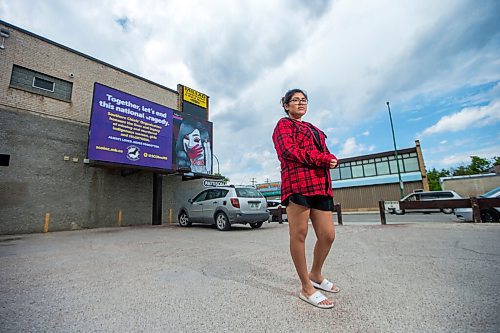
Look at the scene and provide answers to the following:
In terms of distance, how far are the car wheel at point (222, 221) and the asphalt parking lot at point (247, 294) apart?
429 centimetres

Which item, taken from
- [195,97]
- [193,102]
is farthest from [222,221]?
[195,97]

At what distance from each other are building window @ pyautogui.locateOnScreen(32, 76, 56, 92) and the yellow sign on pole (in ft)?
23.6

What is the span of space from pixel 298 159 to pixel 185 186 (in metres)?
14.2

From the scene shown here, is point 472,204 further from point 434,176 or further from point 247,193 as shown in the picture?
point 434,176

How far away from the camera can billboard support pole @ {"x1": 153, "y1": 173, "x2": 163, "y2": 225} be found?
13219 millimetres

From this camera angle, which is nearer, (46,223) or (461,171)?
(46,223)

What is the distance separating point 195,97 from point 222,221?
1159 cm

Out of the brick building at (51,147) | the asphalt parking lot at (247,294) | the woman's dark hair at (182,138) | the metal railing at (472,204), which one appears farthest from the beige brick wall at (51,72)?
the metal railing at (472,204)

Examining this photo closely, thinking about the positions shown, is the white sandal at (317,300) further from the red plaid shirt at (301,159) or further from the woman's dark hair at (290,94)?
the woman's dark hair at (290,94)

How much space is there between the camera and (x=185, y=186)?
15.4 meters

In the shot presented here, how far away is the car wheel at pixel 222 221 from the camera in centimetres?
805

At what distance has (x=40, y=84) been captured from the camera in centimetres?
1055

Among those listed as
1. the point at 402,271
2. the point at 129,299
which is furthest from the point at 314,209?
the point at 129,299

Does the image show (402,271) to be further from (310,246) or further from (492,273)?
(310,246)
